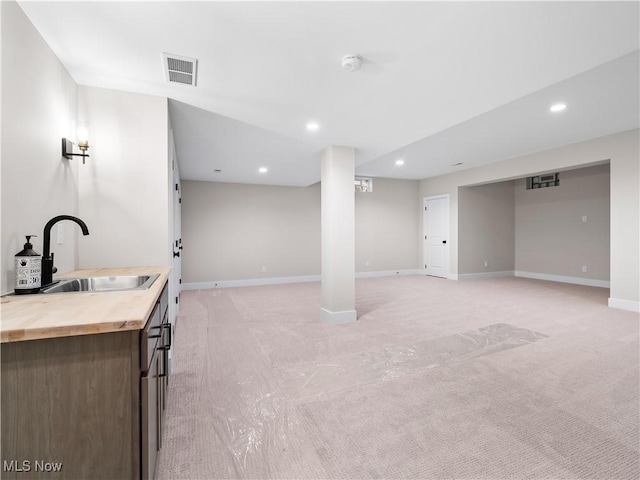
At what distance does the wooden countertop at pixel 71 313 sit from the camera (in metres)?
0.94

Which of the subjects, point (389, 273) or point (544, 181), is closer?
point (544, 181)

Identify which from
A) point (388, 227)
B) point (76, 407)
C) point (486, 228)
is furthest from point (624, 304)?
point (76, 407)

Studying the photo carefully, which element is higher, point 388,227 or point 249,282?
point 388,227

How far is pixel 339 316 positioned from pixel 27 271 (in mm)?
3120

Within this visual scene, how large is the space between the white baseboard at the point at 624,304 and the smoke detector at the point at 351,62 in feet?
17.0

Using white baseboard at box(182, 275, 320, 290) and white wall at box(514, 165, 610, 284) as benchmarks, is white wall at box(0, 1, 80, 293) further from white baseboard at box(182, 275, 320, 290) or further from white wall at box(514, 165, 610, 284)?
white wall at box(514, 165, 610, 284)

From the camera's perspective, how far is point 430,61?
6.79 feet

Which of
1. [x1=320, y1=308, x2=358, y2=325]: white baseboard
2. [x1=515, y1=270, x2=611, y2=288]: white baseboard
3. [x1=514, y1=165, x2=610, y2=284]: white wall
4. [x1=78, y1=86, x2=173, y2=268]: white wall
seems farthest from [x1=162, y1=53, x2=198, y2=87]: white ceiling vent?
[x1=515, y1=270, x2=611, y2=288]: white baseboard

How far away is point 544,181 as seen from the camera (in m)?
7.25

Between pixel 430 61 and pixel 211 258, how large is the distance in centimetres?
583

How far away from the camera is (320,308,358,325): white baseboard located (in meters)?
3.92

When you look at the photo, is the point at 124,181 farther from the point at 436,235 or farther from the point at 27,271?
the point at 436,235

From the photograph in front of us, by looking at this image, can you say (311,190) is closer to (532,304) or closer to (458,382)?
(532,304)

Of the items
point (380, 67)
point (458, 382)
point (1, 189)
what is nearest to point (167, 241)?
point (1, 189)
